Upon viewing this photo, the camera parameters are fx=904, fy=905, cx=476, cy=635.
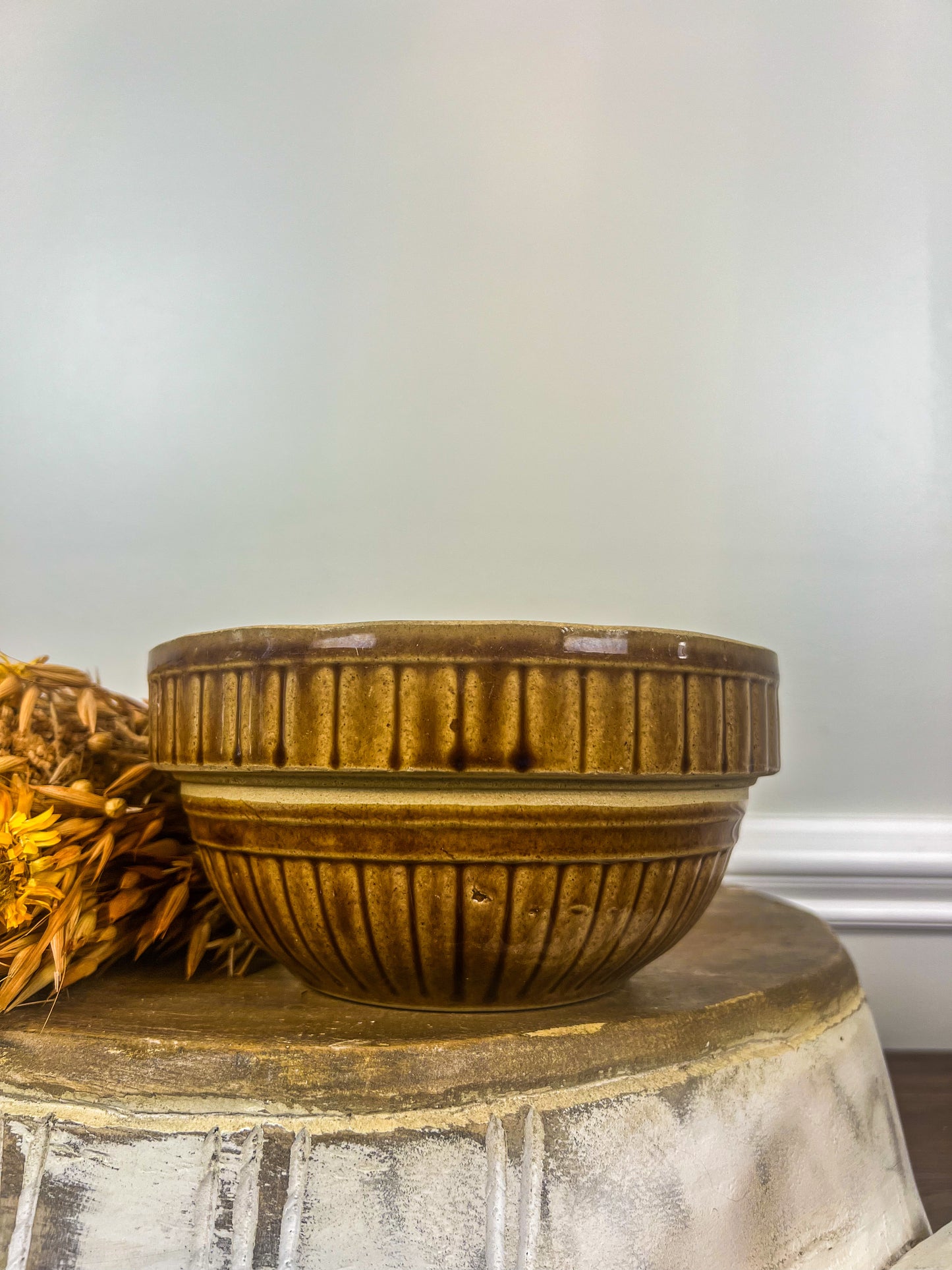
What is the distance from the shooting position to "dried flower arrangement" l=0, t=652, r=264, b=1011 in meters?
0.33

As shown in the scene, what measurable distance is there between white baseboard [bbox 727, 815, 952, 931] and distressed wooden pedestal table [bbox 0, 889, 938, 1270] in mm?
406

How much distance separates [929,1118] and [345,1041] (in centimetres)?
41

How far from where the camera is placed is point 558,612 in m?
0.74

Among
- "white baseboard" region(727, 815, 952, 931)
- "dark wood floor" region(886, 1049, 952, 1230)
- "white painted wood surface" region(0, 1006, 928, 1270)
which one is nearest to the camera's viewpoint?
"white painted wood surface" region(0, 1006, 928, 1270)

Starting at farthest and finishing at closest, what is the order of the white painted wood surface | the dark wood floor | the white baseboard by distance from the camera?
the white baseboard < the dark wood floor < the white painted wood surface

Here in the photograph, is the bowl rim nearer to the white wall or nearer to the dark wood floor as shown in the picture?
the dark wood floor

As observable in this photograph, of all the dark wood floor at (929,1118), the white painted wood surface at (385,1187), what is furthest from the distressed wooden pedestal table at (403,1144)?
the dark wood floor at (929,1118)

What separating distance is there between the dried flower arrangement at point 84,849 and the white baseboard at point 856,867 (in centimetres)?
46

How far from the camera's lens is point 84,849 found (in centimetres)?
36

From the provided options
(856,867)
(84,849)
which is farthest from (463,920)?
(856,867)

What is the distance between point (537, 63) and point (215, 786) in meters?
0.71

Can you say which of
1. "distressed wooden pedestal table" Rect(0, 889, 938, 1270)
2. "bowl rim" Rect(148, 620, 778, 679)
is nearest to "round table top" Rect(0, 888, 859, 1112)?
"distressed wooden pedestal table" Rect(0, 889, 938, 1270)

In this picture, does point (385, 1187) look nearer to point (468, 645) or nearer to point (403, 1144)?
point (403, 1144)

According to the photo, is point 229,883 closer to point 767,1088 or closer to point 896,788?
point 767,1088
